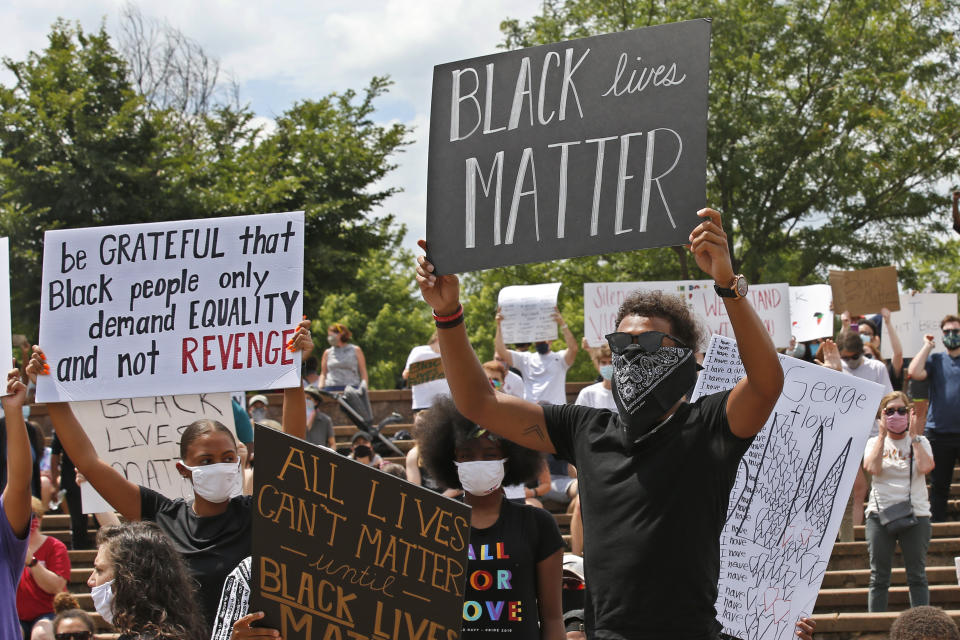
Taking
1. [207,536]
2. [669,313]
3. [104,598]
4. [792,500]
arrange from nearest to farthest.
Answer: [669,313] → [104,598] → [207,536] → [792,500]

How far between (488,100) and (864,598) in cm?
673

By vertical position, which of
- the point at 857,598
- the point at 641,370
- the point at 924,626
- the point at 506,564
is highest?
the point at 641,370

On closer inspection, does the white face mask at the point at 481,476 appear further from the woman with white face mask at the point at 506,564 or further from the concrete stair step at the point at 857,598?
the concrete stair step at the point at 857,598

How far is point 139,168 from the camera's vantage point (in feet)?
74.1

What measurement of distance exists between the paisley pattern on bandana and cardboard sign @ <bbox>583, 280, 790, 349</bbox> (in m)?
7.90

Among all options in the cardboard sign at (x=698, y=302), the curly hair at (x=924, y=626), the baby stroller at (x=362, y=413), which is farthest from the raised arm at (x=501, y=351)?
the curly hair at (x=924, y=626)

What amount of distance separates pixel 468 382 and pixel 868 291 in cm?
1031

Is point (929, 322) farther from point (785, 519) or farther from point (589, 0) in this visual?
point (589, 0)

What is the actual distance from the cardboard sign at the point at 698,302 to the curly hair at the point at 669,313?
7.62 metres

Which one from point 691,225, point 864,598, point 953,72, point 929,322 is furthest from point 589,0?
point 691,225

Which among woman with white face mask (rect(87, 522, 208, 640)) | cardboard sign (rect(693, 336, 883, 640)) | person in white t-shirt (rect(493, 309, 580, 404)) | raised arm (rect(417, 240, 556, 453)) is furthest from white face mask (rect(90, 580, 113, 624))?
person in white t-shirt (rect(493, 309, 580, 404))

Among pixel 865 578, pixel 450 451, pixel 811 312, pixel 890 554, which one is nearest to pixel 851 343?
pixel 865 578

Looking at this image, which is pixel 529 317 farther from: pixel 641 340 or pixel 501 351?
pixel 641 340

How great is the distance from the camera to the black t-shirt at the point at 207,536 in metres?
3.92
